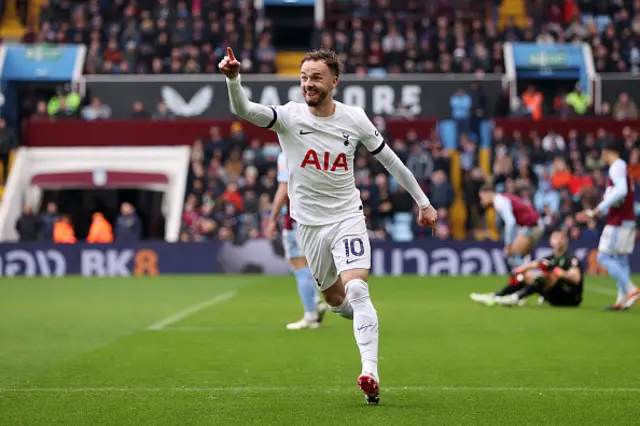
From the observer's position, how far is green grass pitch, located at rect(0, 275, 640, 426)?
24.7 feet

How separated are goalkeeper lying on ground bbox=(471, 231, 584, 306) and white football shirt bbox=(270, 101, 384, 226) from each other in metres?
8.45

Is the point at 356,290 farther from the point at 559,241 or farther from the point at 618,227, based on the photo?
A: the point at 559,241

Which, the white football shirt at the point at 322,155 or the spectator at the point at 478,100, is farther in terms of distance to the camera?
the spectator at the point at 478,100

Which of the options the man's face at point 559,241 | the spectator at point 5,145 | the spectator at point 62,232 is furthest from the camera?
the spectator at point 5,145

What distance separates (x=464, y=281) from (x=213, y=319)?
31.2 feet

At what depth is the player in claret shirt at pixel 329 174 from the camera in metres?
8.09

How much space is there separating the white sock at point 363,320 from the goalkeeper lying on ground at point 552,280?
870 cm

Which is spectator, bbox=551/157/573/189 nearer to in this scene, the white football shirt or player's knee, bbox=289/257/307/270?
player's knee, bbox=289/257/307/270

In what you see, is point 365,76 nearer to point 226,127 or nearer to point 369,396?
point 226,127

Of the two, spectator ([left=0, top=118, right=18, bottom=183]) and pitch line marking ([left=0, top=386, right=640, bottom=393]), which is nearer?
pitch line marking ([left=0, top=386, right=640, bottom=393])

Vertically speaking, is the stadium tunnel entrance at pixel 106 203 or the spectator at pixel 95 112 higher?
Result: the spectator at pixel 95 112

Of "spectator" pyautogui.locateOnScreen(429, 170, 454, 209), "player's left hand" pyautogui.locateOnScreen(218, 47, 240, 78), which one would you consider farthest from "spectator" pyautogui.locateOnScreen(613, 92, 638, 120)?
"player's left hand" pyautogui.locateOnScreen(218, 47, 240, 78)

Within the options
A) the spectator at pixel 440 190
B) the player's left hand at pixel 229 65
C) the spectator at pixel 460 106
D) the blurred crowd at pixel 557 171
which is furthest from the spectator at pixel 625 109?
the player's left hand at pixel 229 65

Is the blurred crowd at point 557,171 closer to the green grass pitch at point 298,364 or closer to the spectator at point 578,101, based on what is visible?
the spectator at point 578,101
